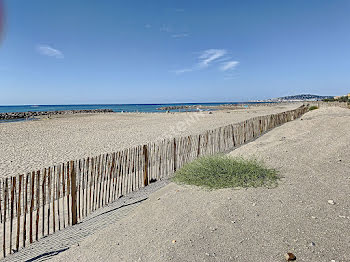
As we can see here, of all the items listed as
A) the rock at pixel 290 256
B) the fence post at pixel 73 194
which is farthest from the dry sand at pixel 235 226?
the fence post at pixel 73 194

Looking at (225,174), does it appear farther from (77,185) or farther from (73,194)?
(77,185)

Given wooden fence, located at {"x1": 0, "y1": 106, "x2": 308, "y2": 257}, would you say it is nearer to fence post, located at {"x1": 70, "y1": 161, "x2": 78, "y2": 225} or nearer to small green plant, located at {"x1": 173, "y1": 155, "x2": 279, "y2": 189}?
fence post, located at {"x1": 70, "y1": 161, "x2": 78, "y2": 225}

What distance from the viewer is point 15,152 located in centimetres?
1059

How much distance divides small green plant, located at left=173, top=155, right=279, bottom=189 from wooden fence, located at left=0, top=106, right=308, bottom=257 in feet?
3.32

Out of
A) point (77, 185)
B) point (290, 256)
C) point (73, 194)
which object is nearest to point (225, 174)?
point (290, 256)

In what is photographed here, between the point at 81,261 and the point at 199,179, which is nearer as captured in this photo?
the point at 81,261

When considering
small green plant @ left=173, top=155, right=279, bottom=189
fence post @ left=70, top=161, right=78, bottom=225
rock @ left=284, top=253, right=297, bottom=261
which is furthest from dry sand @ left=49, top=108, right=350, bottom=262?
fence post @ left=70, top=161, right=78, bottom=225

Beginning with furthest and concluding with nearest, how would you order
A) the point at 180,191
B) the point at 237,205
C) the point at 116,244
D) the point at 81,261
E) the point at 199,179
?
the point at 199,179, the point at 180,191, the point at 237,205, the point at 116,244, the point at 81,261

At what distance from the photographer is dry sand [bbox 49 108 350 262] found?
110 inches

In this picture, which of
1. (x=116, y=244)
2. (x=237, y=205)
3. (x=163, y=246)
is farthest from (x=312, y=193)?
(x=116, y=244)

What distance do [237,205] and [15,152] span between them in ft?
34.6

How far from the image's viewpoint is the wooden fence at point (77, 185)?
3654 millimetres

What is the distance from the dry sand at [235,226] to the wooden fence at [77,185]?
3.12 ft

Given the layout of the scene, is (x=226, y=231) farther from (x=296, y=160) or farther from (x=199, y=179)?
(x=296, y=160)
